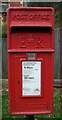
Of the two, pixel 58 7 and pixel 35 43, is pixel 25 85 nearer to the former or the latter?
pixel 35 43

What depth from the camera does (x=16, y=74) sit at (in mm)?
3719

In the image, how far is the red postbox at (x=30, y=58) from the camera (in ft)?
12.0

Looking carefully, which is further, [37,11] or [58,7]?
[58,7]

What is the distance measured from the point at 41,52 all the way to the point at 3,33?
818 cm

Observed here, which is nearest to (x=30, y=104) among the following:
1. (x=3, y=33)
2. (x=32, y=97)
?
(x=32, y=97)

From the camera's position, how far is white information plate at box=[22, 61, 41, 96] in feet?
12.2

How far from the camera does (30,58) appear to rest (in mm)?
3703

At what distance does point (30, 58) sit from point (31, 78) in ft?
0.93

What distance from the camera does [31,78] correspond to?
3.74 meters

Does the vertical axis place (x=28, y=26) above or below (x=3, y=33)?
above

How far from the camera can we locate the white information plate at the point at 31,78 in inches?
146

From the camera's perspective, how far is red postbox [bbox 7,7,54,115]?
12.0 feet

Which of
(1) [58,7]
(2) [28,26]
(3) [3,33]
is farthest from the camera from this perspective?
(3) [3,33]

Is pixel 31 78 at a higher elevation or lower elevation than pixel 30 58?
lower
